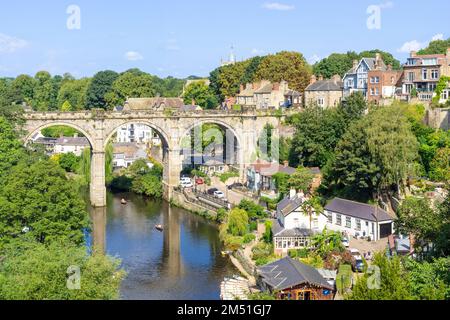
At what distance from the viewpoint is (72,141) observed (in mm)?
85312

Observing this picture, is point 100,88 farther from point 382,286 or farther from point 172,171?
point 382,286

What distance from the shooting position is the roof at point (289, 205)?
42.4m

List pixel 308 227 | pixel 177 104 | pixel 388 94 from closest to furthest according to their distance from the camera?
pixel 308 227, pixel 388 94, pixel 177 104

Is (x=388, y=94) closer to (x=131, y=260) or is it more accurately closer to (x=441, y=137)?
(x=441, y=137)

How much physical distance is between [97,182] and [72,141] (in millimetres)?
27511

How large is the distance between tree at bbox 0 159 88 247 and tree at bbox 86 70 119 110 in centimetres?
7646

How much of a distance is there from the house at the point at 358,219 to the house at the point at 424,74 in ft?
59.2

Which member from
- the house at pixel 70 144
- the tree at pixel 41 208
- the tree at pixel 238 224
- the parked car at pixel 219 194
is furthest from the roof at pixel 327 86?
the tree at pixel 41 208

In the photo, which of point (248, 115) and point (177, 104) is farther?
point (177, 104)

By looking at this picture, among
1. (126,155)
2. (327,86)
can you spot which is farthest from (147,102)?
(327,86)

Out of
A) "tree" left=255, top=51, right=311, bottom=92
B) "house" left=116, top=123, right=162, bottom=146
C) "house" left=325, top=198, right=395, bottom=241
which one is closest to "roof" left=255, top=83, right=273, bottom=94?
"tree" left=255, top=51, right=311, bottom=92

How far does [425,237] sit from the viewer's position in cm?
3306
